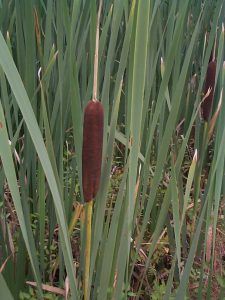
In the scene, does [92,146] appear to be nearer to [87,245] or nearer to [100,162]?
[100,162]

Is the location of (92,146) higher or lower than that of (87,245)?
higher

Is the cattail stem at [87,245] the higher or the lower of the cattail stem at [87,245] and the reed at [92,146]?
the lower

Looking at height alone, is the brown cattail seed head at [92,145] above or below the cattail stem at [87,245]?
above

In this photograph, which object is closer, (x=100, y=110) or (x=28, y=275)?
(x=100, y=110)

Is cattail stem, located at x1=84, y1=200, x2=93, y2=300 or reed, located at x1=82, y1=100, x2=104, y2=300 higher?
reed, located at x1=82, y1=100, x2=104, y2=300

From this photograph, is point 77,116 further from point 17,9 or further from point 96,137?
point 17,9

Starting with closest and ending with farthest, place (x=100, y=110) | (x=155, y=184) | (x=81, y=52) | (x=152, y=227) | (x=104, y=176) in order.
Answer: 1. (x=100, y=110)
2. (x=104, y=176)
3. (x=155, y=184)
4. (x=81, y=52)
5. (x=152, y=227)

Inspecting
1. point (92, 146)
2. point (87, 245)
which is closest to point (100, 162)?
point (92, 146)

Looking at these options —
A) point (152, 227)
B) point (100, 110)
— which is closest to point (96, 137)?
point (100, 110)
